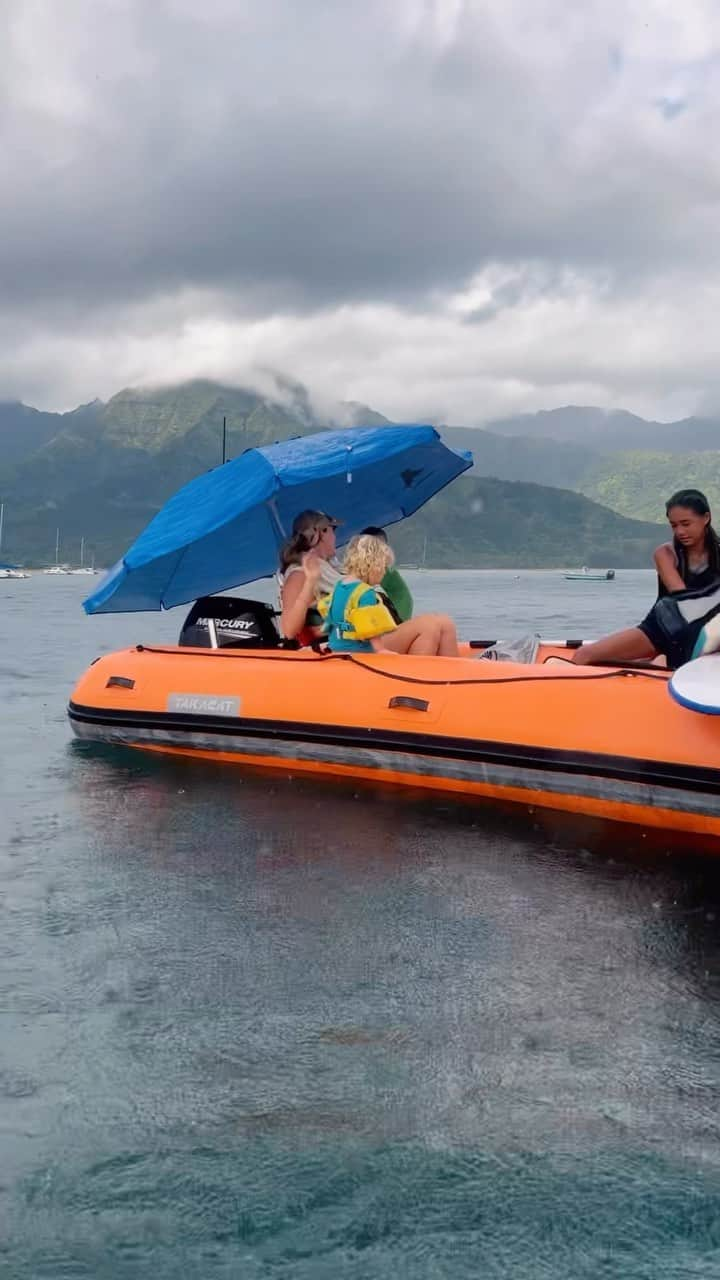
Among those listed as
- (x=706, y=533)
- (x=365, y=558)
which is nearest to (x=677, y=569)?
(x=706, y=533)

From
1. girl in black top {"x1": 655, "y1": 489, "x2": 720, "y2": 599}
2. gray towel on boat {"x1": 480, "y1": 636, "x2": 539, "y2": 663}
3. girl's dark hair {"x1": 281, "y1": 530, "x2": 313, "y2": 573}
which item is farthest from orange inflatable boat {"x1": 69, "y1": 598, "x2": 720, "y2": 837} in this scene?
girl in black top {"x1": 655, "y1": 489, "x2": 720, "y2": 599}

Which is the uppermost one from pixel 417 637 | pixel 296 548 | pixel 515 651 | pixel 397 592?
pixel 296 548

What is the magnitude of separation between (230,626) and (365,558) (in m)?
1.84

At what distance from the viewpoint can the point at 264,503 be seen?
9.12m

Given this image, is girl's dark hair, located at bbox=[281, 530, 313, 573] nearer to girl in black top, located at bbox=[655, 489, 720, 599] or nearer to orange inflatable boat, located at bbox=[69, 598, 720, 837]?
Result: orange inflatable boat, located at bbox=[69, 598, 720, 837]

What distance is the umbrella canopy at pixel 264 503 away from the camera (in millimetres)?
8328

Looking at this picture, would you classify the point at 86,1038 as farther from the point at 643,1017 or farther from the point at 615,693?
the point at 615,693

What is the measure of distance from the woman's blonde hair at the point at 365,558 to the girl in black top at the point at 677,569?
149 cm

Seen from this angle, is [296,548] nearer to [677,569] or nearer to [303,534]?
[303,534]

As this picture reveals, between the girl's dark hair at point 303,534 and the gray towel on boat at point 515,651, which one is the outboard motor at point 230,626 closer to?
the girl's dark hair at point 303,534

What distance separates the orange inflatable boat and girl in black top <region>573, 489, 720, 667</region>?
0.35 metres

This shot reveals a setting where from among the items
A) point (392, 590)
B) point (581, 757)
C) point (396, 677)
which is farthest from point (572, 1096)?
point (392, 590)

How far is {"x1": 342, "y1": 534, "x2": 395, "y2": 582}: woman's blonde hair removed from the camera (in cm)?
769

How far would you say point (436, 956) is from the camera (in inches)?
166
